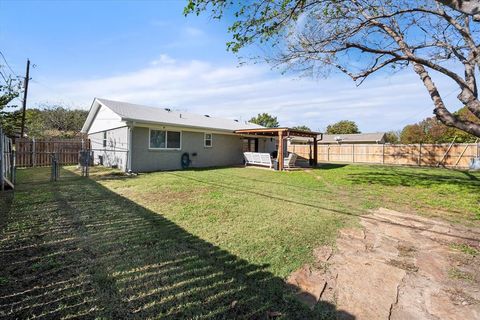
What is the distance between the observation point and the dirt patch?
229cm

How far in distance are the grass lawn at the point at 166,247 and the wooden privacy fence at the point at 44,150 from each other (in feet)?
30.9

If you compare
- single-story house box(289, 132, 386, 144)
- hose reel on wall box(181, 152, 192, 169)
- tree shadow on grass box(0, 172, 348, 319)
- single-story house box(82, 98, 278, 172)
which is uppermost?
single-story house box(289, 132, 386, 144)

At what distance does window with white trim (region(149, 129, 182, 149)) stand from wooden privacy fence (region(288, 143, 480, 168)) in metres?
12.8

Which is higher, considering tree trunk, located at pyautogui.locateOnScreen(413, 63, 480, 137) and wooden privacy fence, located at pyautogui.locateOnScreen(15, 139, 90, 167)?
tree trunk, located at pyautogui.locateOnScreen(413, 63, 480, 137)

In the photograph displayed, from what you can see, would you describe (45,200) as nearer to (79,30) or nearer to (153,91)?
(79,30)

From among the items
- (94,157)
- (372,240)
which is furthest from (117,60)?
(372,240)

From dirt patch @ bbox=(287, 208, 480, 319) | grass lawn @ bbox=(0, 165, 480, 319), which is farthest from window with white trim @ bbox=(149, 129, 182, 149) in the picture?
dirt patch @ bbox=(287, 208, 480, 319)

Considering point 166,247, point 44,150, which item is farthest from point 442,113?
point 44,150

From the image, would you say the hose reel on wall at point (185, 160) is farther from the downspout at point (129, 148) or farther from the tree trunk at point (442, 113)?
the tree trunk at point (442, 113)

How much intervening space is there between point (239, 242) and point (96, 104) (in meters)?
15.1

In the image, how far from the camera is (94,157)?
16109 mm

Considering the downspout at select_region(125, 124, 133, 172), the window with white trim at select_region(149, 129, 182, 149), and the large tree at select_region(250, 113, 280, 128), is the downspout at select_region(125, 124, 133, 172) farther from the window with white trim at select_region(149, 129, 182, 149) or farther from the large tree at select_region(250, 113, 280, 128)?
the large tree at select_region(250, 113, 280, 128)

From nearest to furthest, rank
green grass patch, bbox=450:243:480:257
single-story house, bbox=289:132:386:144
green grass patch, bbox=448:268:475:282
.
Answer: green grass patch, bbox=448:268:475:282 < green grass patch, bbox=450:243:480:257 < single-story house, bbox=289:132:386:144

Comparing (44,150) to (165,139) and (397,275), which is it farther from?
(397,275)
